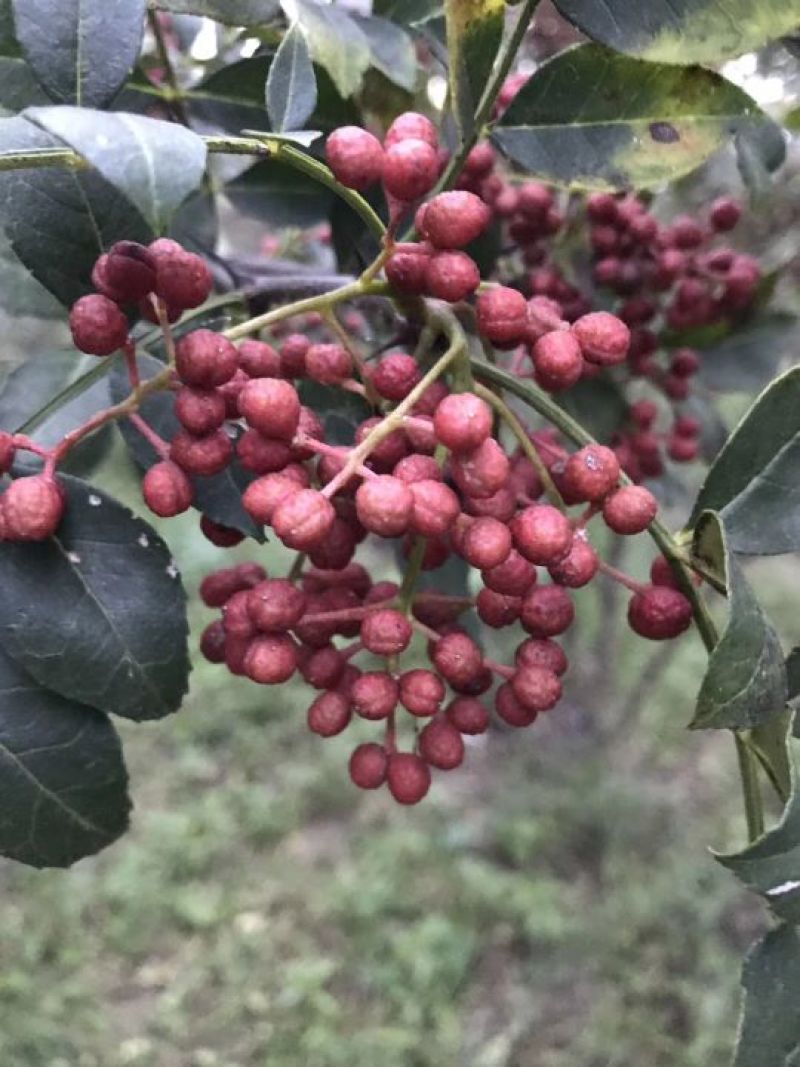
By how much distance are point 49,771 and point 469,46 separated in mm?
444

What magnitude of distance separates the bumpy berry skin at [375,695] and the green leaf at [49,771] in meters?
0.14

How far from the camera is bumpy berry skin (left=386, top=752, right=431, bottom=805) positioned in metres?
0.69

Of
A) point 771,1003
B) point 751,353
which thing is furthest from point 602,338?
point 751,353

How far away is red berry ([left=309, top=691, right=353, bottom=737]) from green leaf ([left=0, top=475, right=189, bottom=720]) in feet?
0.29

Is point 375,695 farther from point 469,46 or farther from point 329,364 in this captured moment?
point 469,46

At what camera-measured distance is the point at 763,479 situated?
612 millimetres

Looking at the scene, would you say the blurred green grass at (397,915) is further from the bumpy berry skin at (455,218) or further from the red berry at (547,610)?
the bumpy berry skin at (455,218)

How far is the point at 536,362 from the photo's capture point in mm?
597

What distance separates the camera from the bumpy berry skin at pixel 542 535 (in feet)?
1.77

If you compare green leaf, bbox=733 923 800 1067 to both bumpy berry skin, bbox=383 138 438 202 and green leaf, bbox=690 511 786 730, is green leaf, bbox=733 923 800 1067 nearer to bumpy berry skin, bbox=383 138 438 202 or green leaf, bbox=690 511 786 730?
green leaf, bbox=690 511 786 730

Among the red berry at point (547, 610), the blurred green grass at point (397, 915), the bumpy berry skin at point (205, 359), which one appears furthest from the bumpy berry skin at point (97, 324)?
the blurred green grass at point (397, 915)

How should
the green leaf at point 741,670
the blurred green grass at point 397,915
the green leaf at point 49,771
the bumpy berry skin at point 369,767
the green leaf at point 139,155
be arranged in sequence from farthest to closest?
the blurred green grass at point 397,915 → the bumpy berry skin at point 369,767 → the green leaf at point 49,771 → the green leaf at point 741,670 → the green leaf at point 139,155

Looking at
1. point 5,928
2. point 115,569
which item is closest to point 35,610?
point 115,569

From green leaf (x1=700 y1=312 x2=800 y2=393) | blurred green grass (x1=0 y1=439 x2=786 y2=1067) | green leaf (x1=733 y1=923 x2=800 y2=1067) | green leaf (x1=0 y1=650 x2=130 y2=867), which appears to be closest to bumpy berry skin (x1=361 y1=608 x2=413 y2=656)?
green leaf (x1=0 y1=650 x2=130 y2=867)
